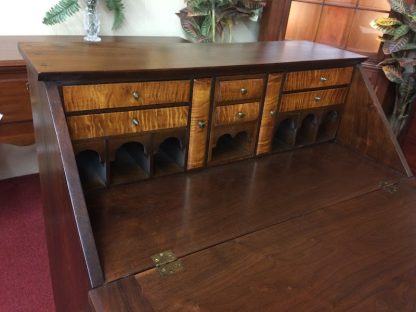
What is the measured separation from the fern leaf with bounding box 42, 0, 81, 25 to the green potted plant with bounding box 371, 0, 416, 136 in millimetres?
1890

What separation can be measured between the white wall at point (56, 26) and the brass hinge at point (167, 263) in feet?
5.90

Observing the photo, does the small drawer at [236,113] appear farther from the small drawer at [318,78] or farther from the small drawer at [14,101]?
the small drawer at [14,101]

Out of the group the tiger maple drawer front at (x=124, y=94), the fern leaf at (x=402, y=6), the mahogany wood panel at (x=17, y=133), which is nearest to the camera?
the tiger maple drawer front at (x=124, y=94)

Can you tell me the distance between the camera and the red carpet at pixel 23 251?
1502 millimetres

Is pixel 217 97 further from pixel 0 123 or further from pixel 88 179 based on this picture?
pixel 0 123

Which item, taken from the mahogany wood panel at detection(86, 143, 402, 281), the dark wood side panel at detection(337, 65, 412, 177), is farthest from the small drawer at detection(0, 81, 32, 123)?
the dark wood side panel at detection(337, 65, 412, 177)

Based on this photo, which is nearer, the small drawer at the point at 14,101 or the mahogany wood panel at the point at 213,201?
the mahogany wood panel at the point at 213,201

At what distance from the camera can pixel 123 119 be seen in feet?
2.89

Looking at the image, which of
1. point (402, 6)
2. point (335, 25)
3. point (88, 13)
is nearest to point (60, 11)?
point (88, 13)

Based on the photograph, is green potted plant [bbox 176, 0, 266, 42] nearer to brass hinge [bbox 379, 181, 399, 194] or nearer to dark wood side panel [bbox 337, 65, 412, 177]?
dark wood side panel [bbox 337, 65, 412, 177]

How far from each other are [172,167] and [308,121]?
597 millimetres

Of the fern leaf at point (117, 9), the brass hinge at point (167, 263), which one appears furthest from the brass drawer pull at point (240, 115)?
the fern leaf at point (117, 9)

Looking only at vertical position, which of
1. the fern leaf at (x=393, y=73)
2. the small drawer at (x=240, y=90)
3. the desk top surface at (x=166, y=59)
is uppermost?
the desk top surface at (x=166, y=59)

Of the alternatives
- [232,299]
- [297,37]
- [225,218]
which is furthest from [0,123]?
[297,37]
